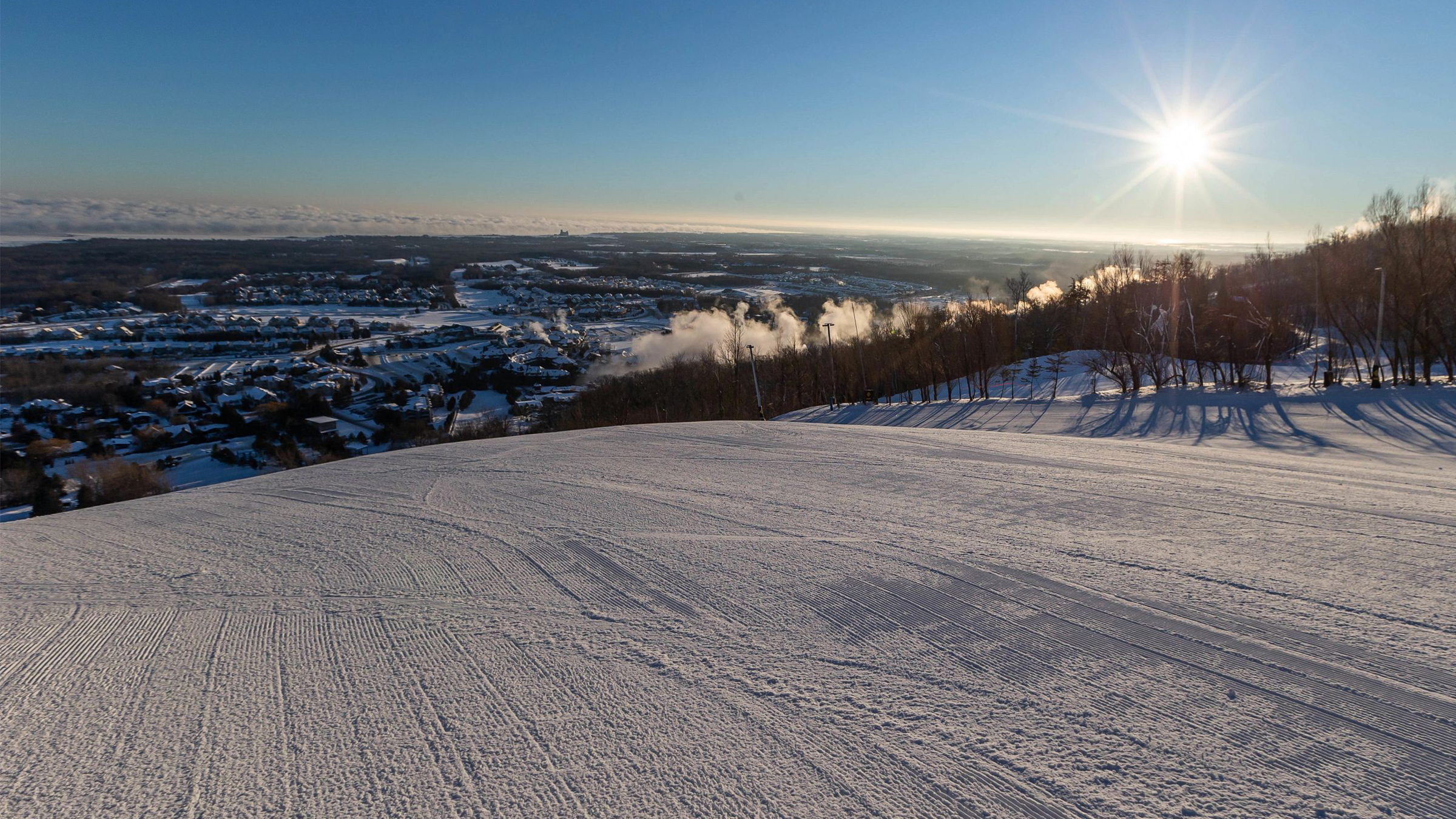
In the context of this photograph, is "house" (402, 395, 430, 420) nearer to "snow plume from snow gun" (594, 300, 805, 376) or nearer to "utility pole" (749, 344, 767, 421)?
"snow plume from snow gun" (594, 300, 805, 376)

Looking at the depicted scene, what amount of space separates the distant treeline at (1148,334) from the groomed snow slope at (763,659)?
75.9 feet

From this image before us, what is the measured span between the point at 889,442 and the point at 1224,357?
38.0 metres

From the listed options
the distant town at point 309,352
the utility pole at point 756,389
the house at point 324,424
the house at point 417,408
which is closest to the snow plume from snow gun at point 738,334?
the distant town at point 309,352

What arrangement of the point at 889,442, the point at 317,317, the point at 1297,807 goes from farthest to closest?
1. the point at 317,317
2. the point at 889,442
3. the point at 1297,807

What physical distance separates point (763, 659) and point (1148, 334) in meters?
31.8

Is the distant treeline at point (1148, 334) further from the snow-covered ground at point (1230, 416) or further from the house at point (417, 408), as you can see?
the house at point (417, 408)

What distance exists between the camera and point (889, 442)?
38.0 ft

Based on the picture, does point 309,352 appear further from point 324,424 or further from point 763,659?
point 763,659

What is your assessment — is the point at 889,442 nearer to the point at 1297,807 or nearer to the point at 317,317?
the point at 1297,807

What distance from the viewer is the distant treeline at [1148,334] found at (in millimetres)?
24125

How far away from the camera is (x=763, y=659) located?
13.0 feet

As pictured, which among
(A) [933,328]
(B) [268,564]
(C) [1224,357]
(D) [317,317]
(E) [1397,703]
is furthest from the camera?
(D) [317,317]

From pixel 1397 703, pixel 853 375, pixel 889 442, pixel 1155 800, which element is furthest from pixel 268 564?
pixel 853 375

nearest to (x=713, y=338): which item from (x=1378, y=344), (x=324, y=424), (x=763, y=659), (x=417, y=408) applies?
(x=417, y=408)
